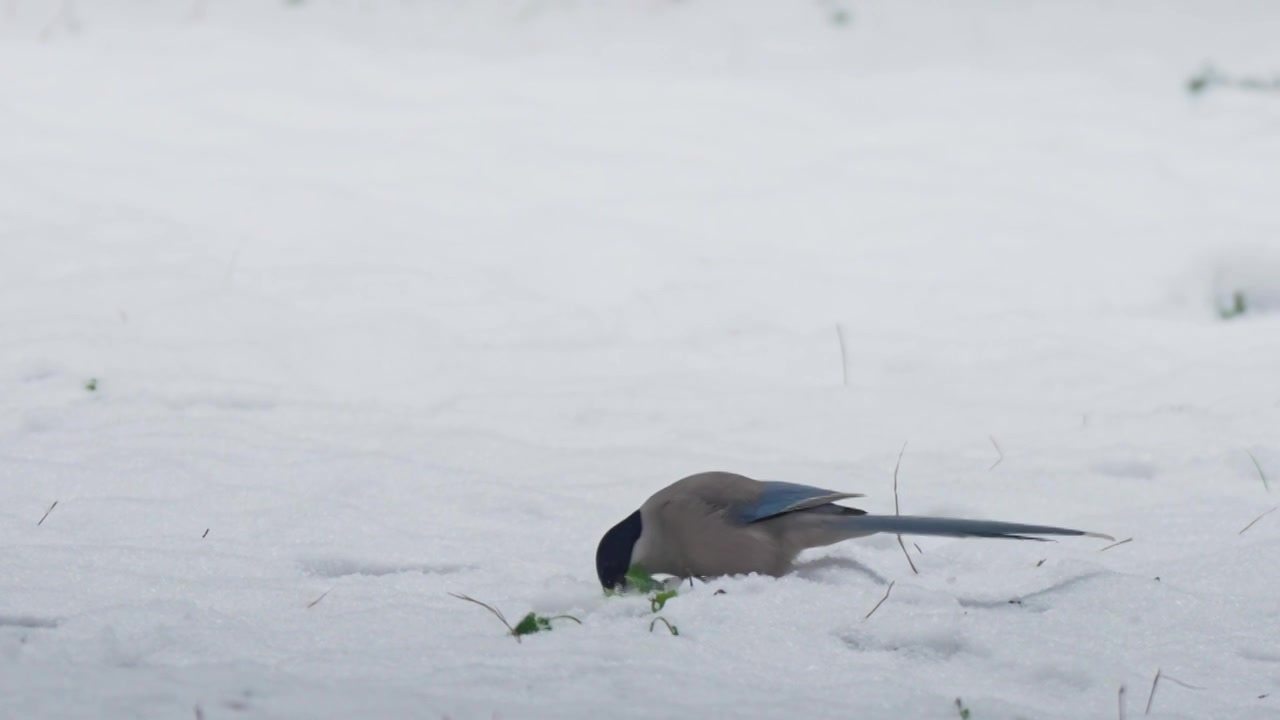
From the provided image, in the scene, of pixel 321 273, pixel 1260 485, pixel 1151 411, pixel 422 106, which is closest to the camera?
pixel 1260 485

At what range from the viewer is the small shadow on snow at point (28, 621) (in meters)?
2.26

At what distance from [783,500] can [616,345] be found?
1.81 m

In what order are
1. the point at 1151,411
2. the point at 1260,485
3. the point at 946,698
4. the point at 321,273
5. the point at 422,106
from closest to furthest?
the point at 946,698 → the point at 1260,485 → the point at 1151,411 → the point at 321,273 → the point at 422,106

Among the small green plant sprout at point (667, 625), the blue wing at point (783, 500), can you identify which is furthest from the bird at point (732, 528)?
the small green plant sprout at point (667, 625)

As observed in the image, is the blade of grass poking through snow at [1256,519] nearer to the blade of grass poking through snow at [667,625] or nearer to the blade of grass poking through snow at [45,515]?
the blade of grass poking through snow at [667,625]

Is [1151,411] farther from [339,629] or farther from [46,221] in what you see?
[46,221]

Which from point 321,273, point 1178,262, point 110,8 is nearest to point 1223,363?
point 1178,262

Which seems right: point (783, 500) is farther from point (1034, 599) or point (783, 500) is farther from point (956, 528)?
point (1034, 599)

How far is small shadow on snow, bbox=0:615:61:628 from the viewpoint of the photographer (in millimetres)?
2260

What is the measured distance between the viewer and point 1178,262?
5.07 meters

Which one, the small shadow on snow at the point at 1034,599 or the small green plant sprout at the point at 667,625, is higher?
the small green plant sprout at the point at 667,625

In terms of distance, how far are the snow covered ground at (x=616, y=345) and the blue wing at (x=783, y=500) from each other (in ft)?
0.55

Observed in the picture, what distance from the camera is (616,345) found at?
4449 mm

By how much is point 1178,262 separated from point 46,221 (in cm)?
420
